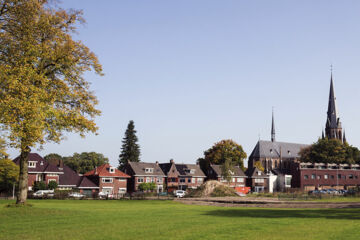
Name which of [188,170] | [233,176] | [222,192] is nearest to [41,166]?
[222,192]

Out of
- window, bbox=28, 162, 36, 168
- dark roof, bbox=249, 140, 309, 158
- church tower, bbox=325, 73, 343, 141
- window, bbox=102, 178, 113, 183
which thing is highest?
church tower, bbox=325, 73, 343, 141

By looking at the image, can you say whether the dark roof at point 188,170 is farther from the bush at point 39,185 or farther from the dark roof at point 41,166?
the bush at point 39,185

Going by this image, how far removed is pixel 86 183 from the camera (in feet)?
262

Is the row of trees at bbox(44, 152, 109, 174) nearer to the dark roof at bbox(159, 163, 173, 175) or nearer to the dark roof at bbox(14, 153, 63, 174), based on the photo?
the dark roof at bbox(159, 163, 173, 175)

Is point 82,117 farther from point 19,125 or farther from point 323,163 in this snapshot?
point 323,163

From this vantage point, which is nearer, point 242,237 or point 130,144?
point 242,237

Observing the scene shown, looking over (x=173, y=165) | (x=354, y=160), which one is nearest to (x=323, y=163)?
(x=354, y=160)

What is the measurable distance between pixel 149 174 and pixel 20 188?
70217 millimetres

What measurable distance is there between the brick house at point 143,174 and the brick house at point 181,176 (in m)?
2.59

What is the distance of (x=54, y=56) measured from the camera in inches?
1039

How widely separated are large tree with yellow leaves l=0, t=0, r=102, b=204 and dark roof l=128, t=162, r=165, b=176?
220ft

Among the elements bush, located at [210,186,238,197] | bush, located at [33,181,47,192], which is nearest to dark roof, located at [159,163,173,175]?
bush, located at [210,186,238,197]

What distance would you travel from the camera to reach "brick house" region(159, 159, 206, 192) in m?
102

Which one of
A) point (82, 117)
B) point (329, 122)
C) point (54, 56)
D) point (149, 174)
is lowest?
point (149, 174)
